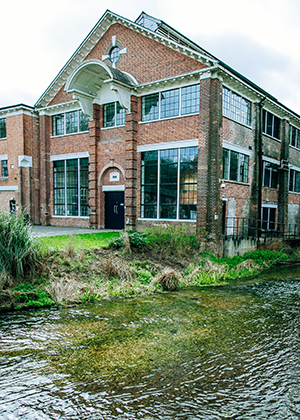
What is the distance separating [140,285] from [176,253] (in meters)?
3.62

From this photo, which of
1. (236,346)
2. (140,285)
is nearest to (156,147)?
(140,285)

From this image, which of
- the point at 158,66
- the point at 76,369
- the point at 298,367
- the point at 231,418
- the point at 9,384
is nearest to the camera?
the point at 231,418

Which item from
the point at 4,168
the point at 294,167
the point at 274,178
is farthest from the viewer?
the point at 294,167

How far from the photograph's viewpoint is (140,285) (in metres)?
9.29

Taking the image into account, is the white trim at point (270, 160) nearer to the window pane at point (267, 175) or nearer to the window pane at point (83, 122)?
the window pane at point (267, 175)

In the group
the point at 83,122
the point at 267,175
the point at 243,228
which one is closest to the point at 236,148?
the point at 243,228

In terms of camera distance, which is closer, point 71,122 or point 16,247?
point 16,247

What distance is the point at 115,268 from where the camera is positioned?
9570 millimetres

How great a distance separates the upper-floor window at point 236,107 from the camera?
14.9 m

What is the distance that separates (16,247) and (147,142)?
981 centimetres

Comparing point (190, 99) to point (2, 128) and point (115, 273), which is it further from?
point (2, 128)

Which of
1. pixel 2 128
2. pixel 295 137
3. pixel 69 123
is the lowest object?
pixel 295 137

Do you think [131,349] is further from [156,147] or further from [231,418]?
[156,147]

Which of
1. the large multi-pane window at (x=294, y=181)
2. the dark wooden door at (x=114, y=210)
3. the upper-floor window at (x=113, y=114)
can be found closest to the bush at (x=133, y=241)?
the dark wooden door at (x=114, y=210)
